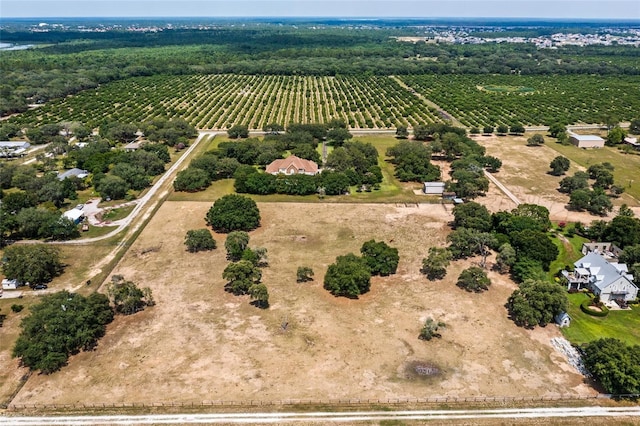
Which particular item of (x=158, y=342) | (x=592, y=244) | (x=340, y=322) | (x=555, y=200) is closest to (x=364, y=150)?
(x=555, y=200)

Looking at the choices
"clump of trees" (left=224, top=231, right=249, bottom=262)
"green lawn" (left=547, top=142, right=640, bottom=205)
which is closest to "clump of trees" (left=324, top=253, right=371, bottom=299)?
"clump of trees" (left=224, top=231, right=249, bottom=262)

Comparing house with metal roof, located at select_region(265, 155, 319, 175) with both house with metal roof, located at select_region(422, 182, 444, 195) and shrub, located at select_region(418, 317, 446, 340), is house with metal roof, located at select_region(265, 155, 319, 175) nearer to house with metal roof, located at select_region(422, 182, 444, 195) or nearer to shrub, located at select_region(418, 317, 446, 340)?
house with metal roof, located at select_region(422, 182, 444, 195)

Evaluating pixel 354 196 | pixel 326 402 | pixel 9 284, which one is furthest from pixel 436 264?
pixel 9 284

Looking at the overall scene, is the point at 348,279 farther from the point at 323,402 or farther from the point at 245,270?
the point at 323,402

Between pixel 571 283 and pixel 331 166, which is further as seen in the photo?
pixel 331 166

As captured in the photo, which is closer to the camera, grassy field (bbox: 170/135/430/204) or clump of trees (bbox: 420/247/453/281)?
clump of trees (bbox: 420/247/453/281)

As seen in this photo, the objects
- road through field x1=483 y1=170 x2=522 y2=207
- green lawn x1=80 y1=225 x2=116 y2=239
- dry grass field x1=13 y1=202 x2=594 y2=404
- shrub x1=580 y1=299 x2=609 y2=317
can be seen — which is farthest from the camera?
road through field x1=483 y1=170 x2=522 y2=207

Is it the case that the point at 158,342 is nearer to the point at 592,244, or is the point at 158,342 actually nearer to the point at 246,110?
the point at 592,244
